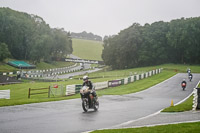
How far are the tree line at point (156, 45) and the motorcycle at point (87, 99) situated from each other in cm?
8089

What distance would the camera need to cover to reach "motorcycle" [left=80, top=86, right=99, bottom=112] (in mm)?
16719

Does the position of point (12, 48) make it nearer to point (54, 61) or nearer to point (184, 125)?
point (54, 61)

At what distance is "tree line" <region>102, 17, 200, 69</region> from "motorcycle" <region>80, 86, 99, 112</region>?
80891mm

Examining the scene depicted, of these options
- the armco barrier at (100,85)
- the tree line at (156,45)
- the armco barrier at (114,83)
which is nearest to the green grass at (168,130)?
the armco barrier at (100,85)

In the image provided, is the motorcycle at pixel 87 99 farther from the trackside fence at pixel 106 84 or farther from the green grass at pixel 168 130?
the trackside fence at pixel 106 84

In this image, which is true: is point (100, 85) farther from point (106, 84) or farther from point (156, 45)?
point (156, 45)

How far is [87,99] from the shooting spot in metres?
17.1

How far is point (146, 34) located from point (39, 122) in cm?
9217

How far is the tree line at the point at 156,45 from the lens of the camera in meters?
97.1

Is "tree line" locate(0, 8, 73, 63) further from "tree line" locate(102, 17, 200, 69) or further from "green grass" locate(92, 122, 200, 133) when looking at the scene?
"green grass" locate(92, 122, 200, 133)

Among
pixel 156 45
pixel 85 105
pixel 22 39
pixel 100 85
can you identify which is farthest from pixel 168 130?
pixel 22 39

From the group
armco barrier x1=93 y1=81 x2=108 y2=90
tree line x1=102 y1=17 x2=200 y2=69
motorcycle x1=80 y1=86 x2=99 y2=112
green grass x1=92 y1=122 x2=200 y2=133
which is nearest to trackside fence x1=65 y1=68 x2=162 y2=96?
armco barrier x1=93 y1=81 x2=108 y2=90

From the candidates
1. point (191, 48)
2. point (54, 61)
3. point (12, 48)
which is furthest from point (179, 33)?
point (12, 48)

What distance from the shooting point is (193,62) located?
100500 millimetres
